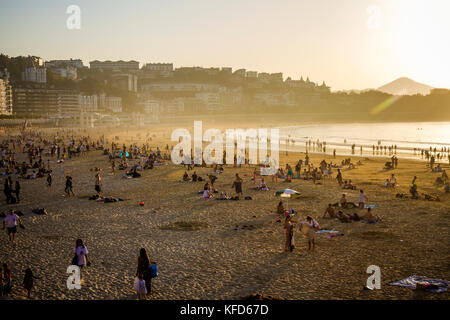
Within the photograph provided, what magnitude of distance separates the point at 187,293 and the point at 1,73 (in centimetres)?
13651

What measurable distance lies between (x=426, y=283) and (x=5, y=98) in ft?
373

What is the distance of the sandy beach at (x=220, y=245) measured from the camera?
29.5 feet

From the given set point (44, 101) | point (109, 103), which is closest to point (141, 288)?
point (44, 101)

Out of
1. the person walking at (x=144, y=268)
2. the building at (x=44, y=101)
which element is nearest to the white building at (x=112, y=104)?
the building at (x=44, y=101)

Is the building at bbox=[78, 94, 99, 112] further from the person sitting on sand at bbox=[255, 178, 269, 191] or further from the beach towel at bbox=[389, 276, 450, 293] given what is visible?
the beach towel at bbox=[389, 276, 450, 293]

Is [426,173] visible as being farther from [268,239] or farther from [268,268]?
[268,268]

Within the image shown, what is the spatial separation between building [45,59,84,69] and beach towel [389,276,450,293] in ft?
584

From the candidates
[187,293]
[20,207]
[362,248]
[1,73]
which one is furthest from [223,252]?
[1,73]

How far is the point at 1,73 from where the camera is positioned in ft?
405

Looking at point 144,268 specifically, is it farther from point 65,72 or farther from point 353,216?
point 65,72

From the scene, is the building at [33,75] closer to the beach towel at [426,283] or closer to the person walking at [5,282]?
the person walking at [5,282]

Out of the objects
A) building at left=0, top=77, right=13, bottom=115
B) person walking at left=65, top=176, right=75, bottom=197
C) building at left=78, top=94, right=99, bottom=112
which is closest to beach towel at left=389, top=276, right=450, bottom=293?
person walking at left=65, top=176, right=75, bottom=197

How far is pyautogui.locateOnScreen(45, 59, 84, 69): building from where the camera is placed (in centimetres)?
16880

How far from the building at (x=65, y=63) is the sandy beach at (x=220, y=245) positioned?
543 feet
